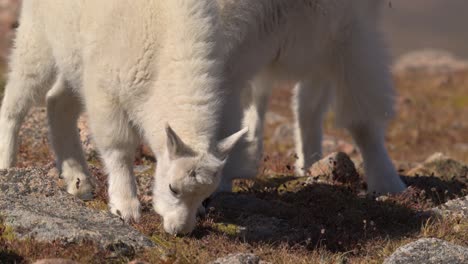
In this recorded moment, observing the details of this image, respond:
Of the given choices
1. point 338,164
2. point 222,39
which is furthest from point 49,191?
point 338,164

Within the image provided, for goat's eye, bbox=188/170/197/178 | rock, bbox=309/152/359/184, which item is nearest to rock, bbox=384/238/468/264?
goat's eye, bbox=188/170/197/178

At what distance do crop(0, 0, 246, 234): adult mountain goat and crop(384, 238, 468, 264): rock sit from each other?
1.55m

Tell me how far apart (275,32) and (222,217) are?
88.1 inches

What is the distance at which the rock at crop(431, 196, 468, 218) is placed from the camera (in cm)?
838

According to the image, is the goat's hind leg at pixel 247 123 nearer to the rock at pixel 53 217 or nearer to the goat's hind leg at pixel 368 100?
the goat's hind leg at pixel 368 100

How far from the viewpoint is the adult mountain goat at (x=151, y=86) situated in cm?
690

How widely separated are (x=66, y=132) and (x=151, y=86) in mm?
2245

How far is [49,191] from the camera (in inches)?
297

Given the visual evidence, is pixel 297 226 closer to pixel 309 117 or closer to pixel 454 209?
pixel 454 209

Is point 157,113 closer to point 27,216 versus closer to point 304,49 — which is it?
point 27,216

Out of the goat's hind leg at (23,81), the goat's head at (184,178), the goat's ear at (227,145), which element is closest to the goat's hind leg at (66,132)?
the goat's hind leg at (23,81)

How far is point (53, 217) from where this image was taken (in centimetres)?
679

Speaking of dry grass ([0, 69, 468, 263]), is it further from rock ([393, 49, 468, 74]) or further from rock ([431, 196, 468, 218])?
rock ([393, 49, 468, 74])

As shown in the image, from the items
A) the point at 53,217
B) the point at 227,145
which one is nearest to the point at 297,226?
the point at 227,145
